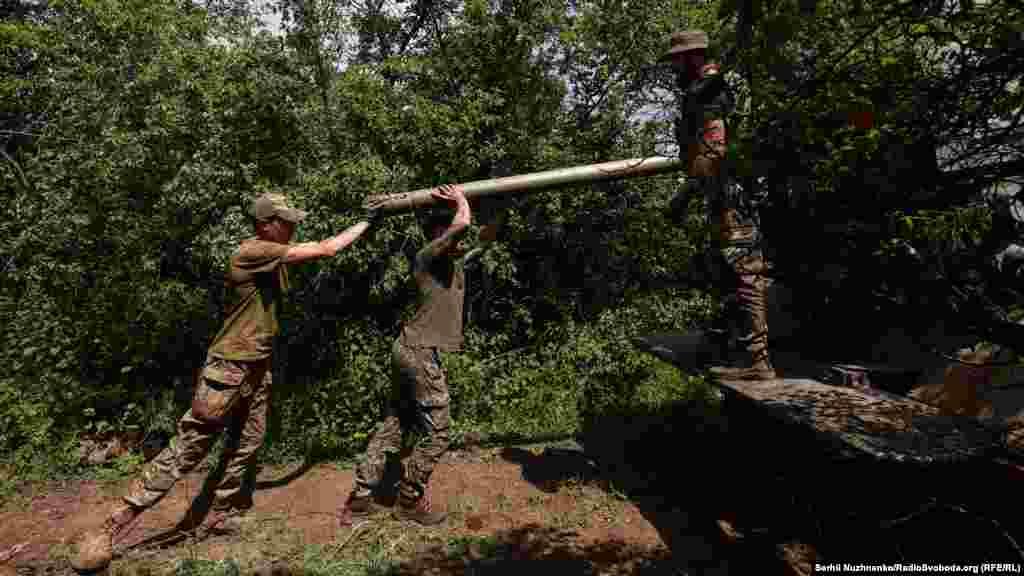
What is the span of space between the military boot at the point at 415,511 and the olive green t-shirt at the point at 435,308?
115 cm

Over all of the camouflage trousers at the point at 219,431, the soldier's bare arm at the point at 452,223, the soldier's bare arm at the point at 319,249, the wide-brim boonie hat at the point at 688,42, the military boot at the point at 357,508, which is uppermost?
the wide-brim boonie hat at the point at 688,42

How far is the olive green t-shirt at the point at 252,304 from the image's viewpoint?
13.3ft

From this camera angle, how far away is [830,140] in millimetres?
2094

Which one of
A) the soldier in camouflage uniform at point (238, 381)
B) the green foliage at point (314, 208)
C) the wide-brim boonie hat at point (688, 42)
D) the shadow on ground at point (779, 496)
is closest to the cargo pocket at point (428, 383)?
the soldier in camouflage uniform at point (238, 381)

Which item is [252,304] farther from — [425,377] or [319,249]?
[425,377]

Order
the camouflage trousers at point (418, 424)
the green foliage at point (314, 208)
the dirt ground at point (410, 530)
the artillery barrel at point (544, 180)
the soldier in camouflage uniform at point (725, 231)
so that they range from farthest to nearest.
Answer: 1. the green foliage at point (314, 208)
2. the camouflage trousers at point (418, 424)
3. the artillery barrel at point (544, 180)
4. the dirt ground at point (410, 530)
5. the soldier in camouflage uniform at point (725, 231)

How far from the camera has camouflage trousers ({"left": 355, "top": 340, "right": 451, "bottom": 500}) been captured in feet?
13.7

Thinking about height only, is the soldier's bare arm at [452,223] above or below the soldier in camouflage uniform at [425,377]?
above

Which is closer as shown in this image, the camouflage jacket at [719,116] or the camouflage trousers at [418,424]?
the camouflage jacket at [719,116]

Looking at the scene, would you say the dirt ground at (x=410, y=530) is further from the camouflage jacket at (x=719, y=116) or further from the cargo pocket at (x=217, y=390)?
the camouflage jacket at (x=719, y=116)

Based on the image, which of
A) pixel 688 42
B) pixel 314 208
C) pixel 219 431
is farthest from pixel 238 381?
pixel 688 42

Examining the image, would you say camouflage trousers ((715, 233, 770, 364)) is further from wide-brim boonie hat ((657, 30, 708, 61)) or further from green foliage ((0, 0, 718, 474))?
green foliage ((0, 0, 718, 474))

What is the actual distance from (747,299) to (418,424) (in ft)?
8.42

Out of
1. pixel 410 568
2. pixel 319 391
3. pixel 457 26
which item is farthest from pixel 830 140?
pixel 457 26
